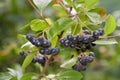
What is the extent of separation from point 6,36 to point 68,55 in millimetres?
1147

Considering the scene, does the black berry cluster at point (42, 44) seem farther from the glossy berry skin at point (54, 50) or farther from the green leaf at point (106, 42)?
the green leaf at point (106, 42)

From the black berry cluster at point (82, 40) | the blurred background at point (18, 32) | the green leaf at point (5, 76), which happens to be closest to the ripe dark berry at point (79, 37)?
the black berry cluster at point (82, 40)

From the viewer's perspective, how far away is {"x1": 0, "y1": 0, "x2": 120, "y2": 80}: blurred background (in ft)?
7.78

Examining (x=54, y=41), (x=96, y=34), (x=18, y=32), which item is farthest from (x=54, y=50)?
(x=18, y=32)

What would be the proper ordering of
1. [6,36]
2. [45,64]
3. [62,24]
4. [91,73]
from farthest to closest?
[91,73] → [6,36] → [45,64] → [62,24]

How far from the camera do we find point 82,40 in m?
1.20

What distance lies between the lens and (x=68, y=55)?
1.35m

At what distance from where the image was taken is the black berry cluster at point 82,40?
1191mm

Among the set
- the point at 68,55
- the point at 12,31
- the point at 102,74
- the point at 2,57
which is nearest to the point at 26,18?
the point at 12,31

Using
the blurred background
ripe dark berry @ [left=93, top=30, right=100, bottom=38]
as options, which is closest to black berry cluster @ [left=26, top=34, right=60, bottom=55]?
ripe dark berry @ [left=93, top=30, right=100, bottom=38]

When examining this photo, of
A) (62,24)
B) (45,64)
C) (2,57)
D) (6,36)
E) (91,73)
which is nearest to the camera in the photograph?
(62,24)

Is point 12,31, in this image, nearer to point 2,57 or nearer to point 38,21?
point 2,57

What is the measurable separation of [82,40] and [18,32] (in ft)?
4.12

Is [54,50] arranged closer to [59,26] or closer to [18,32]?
[59,26]
